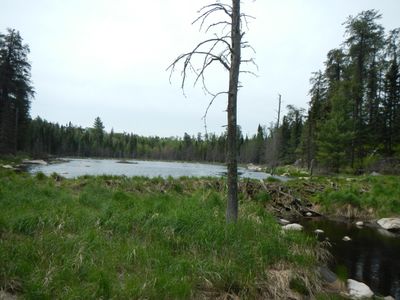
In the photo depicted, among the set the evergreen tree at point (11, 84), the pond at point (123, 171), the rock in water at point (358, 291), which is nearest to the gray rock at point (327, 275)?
the rock in water at point (358, 291)

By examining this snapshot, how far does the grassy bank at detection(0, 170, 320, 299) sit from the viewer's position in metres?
3.86

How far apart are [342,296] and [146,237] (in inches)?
140

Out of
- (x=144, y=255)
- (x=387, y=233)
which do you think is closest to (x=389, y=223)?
(x=387, y=233)

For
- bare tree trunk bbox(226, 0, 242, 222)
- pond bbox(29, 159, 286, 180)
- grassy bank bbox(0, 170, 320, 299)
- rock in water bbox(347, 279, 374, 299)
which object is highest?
bare tree trunk bbox(226, 0, 242, 222)

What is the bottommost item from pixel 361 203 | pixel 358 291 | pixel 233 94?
pixel 358 291

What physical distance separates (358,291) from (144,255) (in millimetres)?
3919

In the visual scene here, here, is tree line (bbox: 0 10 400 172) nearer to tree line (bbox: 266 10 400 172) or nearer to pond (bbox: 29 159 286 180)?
tree line (bbox: 266 10 400 172)

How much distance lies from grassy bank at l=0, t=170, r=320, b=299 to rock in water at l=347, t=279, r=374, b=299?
0.69 meters

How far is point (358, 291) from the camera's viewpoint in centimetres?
561

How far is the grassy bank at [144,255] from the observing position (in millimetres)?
3859

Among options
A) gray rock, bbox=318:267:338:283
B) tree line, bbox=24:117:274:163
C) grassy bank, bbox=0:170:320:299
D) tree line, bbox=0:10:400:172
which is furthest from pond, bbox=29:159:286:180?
tree line, bbox=24:117:274:163

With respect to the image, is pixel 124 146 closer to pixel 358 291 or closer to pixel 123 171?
pixel 123 171

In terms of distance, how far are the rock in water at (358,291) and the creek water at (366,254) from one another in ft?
0.80

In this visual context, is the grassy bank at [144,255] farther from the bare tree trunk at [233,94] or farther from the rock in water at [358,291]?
the bare tree trunk at [233,94]
